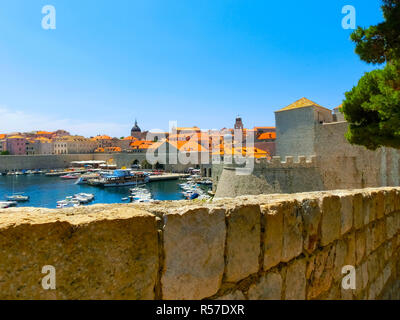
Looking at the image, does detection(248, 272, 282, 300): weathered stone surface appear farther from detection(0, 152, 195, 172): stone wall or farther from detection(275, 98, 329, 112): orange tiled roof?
detection(0, 152, 195, 172): stone wall

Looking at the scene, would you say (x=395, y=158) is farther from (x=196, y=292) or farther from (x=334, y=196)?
(x=196, y=292)

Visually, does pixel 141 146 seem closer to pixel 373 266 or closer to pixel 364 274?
pixel 373 266

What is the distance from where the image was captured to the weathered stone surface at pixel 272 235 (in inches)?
65.0

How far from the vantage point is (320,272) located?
204 centimetres

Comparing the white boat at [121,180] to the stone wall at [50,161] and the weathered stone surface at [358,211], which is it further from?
the weathered stone surface at [358,211]

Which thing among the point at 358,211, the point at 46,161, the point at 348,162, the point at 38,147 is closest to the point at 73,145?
A: the point at 38,147

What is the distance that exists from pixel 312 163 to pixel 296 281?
15948mm

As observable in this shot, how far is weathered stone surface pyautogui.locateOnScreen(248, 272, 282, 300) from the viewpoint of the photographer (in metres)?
1.59

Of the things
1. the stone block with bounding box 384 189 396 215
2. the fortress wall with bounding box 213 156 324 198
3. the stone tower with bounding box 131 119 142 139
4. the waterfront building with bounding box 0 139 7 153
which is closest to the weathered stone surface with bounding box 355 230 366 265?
the stone block with bounding box 384 189 396 215

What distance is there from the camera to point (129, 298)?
3.90 feet

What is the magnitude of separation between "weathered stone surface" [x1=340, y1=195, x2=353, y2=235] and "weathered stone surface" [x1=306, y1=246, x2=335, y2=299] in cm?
24
